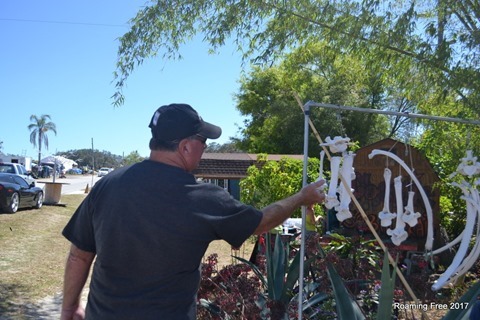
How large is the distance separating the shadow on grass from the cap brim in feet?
15.1

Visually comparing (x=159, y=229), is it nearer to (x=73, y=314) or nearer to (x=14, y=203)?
(x=73, y=314)

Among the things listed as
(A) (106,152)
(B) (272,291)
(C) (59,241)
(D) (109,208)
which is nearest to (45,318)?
(B) (272,291)

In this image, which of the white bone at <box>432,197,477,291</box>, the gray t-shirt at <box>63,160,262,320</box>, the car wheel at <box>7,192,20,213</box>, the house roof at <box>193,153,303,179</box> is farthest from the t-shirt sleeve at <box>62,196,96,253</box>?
the house roof at <box>193,153,303,179</box>

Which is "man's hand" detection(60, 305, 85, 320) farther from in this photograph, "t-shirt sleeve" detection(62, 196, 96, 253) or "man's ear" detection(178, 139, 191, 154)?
"man's ear" detection(178, 139, 191, 154)

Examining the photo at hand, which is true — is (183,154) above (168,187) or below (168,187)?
above

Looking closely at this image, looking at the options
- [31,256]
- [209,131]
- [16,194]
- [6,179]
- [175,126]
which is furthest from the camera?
[6,179]

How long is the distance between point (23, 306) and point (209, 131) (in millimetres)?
5201

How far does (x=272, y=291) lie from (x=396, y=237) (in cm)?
139

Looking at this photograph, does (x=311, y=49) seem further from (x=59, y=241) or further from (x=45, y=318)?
(x=59, y=241)

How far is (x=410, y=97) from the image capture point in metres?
5.04

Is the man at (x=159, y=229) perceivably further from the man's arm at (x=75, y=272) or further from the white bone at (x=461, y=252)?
the white bone at (x=461, y=252)

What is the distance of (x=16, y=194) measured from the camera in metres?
15.1

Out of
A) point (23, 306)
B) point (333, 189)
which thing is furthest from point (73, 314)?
point (23, 306)

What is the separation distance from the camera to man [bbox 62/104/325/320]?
218 cm
